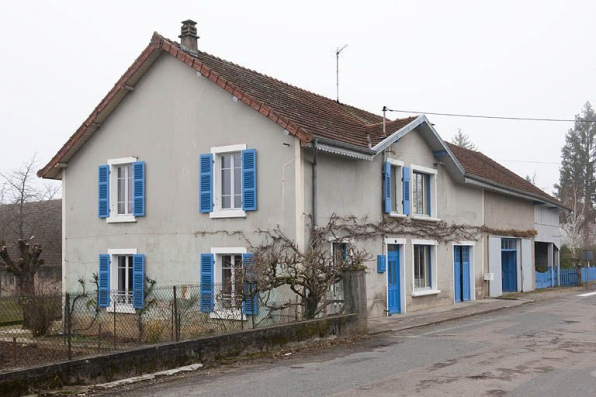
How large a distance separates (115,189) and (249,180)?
5210mm

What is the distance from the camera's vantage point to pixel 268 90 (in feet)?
62.5

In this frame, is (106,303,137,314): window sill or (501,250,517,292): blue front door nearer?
(106,303,137,314): window sill

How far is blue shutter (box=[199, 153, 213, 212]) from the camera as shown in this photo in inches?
704

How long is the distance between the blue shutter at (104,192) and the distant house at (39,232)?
55.7ft

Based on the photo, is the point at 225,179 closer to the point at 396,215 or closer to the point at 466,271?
the point at 396,215

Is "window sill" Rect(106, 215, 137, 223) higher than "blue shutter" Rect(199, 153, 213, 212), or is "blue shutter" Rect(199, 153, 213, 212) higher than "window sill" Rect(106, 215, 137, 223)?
"blue shutter" Rect(199, 153, 213, 212)

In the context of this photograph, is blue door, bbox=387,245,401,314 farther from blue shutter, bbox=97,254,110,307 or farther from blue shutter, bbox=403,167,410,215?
blue shutter, bbox=97,254,110,307

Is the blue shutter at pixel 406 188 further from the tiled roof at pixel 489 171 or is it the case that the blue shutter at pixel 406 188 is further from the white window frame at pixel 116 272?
the white window frame at pixel 116 272

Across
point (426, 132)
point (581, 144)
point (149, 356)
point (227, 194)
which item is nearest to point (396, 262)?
point (426, 132)

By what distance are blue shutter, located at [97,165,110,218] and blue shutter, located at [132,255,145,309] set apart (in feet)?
5.95

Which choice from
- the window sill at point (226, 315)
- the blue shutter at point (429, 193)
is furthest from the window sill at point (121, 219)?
the blue shutter at point (429, 193)

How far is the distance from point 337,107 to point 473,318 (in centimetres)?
791

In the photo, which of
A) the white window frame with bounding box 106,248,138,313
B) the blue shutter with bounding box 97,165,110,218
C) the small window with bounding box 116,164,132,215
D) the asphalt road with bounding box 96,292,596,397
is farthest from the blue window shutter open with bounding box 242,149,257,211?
the blue shutter with bounding box 97,165,110,218

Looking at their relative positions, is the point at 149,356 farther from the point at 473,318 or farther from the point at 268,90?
the point at 473,318
